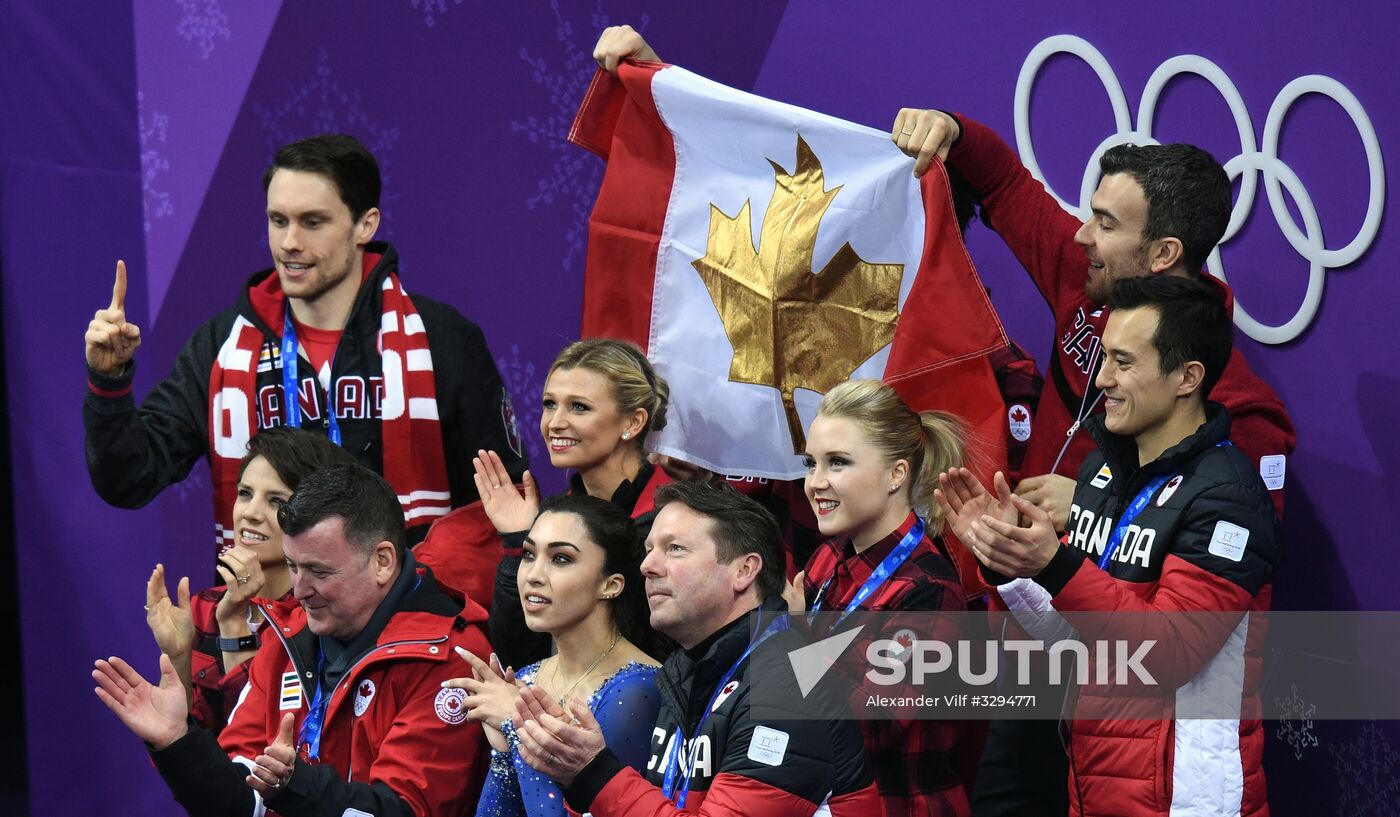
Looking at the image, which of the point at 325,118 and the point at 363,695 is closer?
the point at 363,695

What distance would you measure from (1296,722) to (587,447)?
6.08 feet

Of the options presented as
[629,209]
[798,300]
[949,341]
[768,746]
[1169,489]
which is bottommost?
[768,746]

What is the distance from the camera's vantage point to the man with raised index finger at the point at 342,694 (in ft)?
11.1

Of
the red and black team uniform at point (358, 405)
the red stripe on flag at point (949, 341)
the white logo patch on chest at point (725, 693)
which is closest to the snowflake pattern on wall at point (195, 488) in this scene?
the red and black team uniform at point (358, 405)

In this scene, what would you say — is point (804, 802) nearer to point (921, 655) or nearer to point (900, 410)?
point (921, 655)

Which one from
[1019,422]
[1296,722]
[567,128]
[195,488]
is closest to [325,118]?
[567,128]

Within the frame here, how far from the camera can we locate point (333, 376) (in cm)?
455

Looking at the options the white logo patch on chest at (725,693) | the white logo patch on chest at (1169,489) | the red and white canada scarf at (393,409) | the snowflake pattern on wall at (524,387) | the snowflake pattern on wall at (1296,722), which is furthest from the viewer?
the snowflake pattern on wall at (524,387)

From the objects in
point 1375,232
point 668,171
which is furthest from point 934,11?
point 1375,232

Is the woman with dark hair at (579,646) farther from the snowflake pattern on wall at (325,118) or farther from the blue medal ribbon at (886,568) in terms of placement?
the snowflake pattern on wall at (325,118)

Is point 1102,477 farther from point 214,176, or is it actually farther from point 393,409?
point 214,176

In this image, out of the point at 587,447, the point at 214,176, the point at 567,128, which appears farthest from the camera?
the point at 214,176

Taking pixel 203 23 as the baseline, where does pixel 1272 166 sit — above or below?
below

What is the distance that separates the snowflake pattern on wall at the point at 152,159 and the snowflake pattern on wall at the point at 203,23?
1.01 feet
